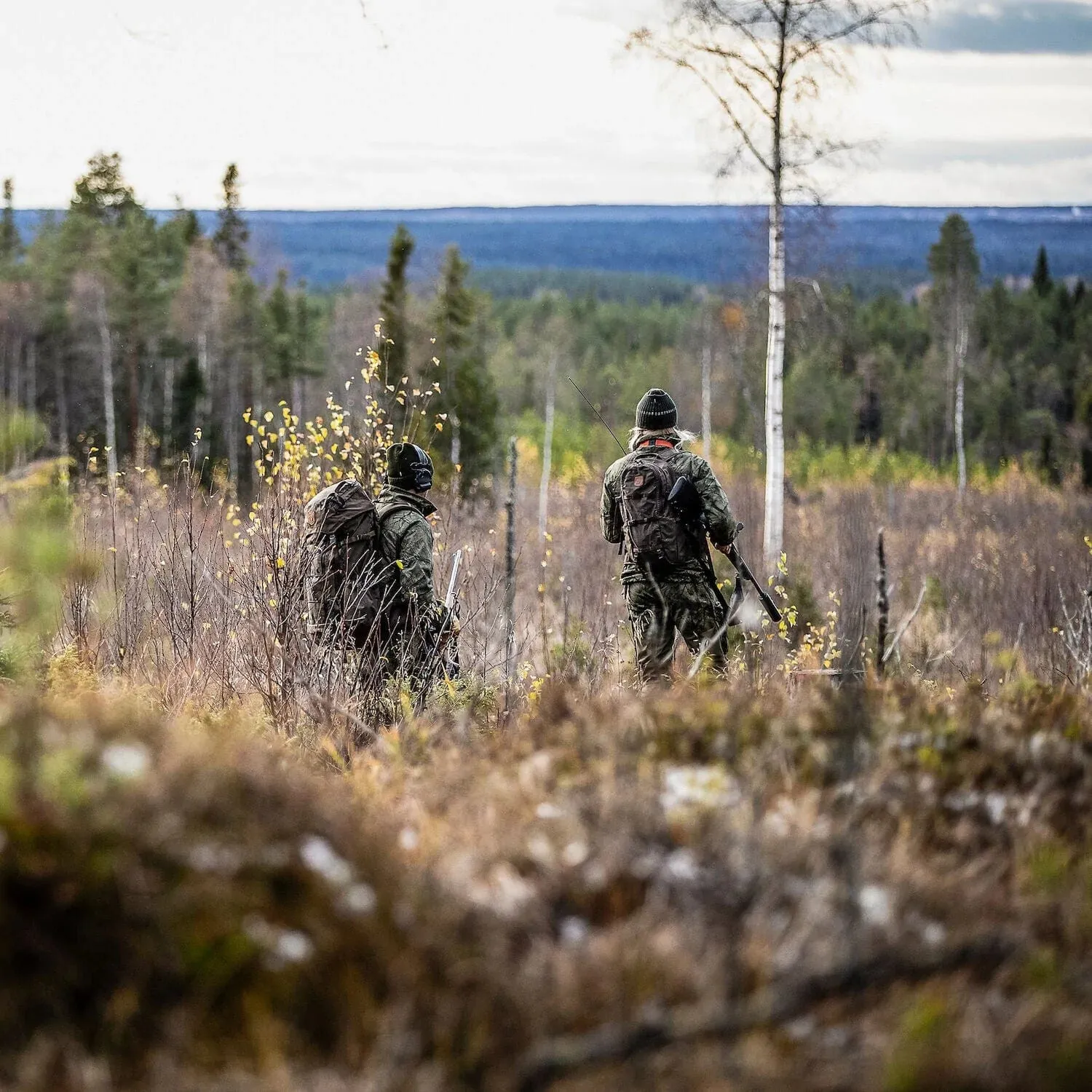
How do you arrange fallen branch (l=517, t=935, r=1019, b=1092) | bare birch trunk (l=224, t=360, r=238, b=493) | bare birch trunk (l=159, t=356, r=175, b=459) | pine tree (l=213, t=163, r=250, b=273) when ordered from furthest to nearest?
pine tree (l=213, t=163, r=250, b=273) → bare birch trunk (l=224, t=360, r=238, b=493) → bare birch trunk (l=159, t=356, r=175, b=459) → fallen branch (l=517, t=935, r=1019, b=1092)

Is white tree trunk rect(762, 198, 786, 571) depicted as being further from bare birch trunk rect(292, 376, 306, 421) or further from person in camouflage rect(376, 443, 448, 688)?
bare birch trunk rect(292, 376, 306, 421)

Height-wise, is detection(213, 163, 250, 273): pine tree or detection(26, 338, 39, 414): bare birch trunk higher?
detection(213, 163, 250, 273): pine tree

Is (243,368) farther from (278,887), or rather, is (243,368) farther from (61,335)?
(278,887)

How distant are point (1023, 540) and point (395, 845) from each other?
2316 centimetres

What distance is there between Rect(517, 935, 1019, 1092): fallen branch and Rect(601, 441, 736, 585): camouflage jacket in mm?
4360

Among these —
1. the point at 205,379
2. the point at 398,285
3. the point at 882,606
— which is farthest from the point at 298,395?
the point at 882,606

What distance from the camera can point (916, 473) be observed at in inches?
1959

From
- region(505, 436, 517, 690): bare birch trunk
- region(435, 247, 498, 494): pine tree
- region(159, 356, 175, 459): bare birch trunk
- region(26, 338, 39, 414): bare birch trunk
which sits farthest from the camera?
region(26, 338, 39, 414): bare birch trunk

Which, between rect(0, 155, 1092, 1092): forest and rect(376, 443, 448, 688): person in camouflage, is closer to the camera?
rect(0, 155, 1092, 1092): forest

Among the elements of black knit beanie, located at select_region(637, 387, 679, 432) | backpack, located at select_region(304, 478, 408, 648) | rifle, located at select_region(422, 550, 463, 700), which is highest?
black knit beanie, located at select_region(637, 387, 679, 432)

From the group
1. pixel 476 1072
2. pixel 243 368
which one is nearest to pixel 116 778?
pixel 476 1072

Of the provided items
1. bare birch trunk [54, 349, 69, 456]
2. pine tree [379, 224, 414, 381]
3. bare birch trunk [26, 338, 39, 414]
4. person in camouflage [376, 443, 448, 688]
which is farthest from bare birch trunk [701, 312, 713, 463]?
person in camouflage [376, 443, 448, 688]

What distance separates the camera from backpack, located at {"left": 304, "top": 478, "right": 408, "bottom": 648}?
6492mm

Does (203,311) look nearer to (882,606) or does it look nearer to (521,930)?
(882,606)
